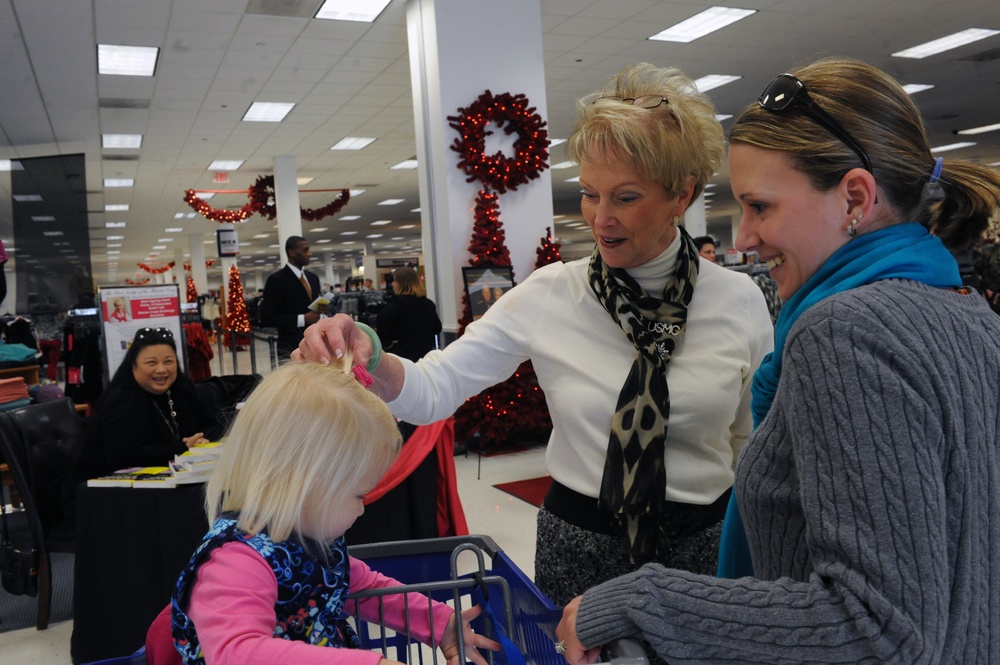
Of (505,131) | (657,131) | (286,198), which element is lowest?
(657,131)

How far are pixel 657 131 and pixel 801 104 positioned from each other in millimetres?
453

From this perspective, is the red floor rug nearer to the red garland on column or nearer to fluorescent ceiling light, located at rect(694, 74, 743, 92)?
fluorescent ceiling light, located at rect(694, 74, 743, 92)

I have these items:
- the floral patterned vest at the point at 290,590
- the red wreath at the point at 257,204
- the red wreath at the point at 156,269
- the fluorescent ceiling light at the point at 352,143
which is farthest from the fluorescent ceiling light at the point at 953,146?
the red wreath at the point at 156,269

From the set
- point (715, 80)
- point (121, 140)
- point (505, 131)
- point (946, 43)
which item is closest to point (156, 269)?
point (121, 140)

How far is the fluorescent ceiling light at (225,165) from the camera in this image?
13.3 m

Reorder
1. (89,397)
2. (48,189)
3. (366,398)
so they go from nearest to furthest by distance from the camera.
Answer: (366,398), (89,397), (48,189)

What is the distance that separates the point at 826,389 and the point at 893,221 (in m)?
0.28

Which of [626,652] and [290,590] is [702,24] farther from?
[626,652]

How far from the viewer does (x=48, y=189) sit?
37.1 feet

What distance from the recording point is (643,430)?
126 cm

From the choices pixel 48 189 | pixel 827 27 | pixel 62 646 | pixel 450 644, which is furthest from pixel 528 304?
pixel 48 189

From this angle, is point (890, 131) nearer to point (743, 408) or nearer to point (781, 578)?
point (781, 578)

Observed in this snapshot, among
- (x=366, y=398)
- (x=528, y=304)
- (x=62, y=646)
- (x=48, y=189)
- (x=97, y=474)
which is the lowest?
(x=62, y=646)

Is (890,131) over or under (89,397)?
over
